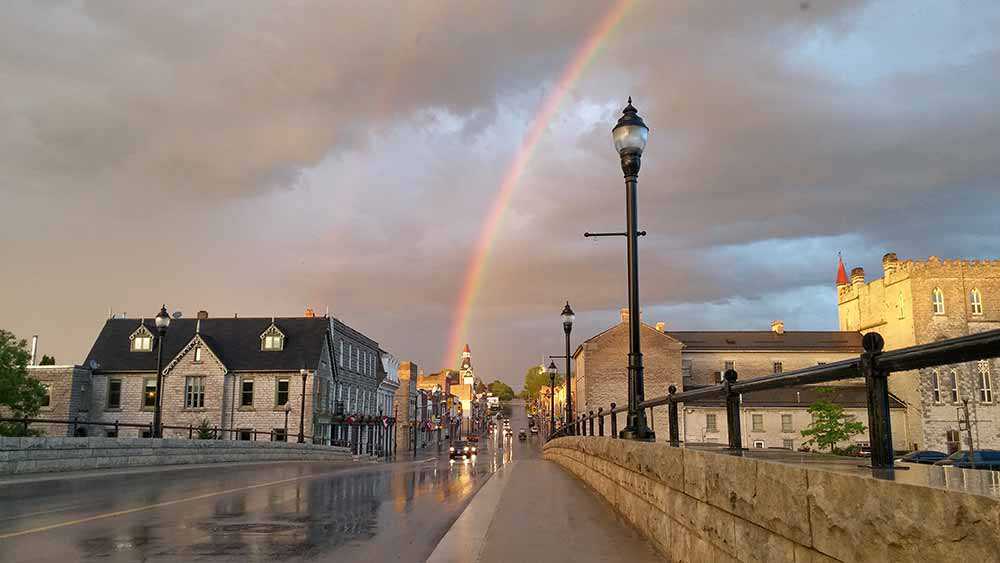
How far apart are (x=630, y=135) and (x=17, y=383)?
58.2m

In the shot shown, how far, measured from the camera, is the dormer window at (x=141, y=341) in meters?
58.7

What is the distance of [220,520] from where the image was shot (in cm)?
998

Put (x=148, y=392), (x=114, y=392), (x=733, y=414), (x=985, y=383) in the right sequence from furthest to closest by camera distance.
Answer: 1. (x=114, y=392)
2. (x=148, y=392)
3. (x=733, y=414)
4. (x=985, y=383)

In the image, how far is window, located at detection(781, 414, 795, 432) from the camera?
67.1 m

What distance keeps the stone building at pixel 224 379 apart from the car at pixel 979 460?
173ft

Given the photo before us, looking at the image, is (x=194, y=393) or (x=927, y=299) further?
(x=927, y=299)

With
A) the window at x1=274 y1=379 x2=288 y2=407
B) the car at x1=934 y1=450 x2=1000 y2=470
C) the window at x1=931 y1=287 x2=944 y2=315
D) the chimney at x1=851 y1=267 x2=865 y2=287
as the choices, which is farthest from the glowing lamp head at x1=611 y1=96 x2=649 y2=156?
the chimney at x1=851 y1=267 x2=865 y2=287

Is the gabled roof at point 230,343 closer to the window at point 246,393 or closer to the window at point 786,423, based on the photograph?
the window at point 246,393

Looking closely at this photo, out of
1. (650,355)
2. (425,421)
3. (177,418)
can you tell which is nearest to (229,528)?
(177,418)

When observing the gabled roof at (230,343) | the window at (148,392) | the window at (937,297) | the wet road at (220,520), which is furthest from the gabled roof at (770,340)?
the wet road at (220,520)

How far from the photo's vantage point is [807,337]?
87312 millimetres

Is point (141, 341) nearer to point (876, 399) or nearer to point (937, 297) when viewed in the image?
point (876, 399)

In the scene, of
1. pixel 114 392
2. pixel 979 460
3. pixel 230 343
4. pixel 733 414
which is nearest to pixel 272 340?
pixel 230 343

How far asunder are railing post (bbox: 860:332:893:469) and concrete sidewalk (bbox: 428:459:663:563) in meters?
3.85
